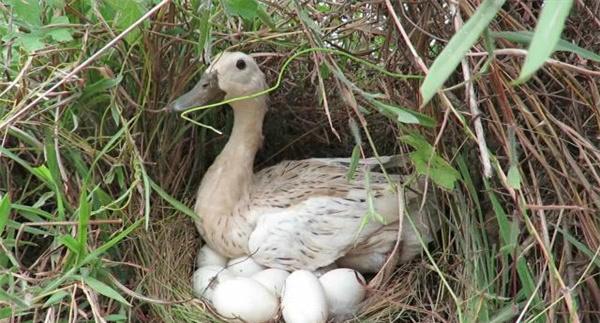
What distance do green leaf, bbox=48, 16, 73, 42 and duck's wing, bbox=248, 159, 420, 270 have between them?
0.49 meters

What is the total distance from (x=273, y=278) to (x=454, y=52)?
0.85 meters

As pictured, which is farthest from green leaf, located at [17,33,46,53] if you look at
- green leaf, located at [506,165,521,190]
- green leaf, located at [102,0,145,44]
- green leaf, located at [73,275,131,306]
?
green leaf, located at [506,165,521,190]

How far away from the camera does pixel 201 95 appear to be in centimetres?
148

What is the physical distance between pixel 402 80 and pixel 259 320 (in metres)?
0.47

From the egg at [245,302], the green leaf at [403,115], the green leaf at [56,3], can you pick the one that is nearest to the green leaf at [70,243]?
the egg at [245,302]

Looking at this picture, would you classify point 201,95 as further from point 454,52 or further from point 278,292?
point 454,52

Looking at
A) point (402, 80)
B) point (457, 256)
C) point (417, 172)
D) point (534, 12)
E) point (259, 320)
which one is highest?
point (534, 12)

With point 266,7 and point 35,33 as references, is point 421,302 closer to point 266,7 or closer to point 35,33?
point 266,7

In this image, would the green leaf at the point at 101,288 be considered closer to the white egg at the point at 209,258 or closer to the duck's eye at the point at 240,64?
the white egg at the point at 209,258

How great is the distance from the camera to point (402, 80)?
135 centimetres

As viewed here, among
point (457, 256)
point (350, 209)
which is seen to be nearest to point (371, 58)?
point (350, 209)

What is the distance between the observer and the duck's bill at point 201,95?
1.45 metres

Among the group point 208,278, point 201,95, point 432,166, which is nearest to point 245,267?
point 208,278

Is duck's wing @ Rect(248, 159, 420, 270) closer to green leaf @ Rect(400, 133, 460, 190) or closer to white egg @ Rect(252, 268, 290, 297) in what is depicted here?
white egg @ Rect(252, 268, 290, 297)
